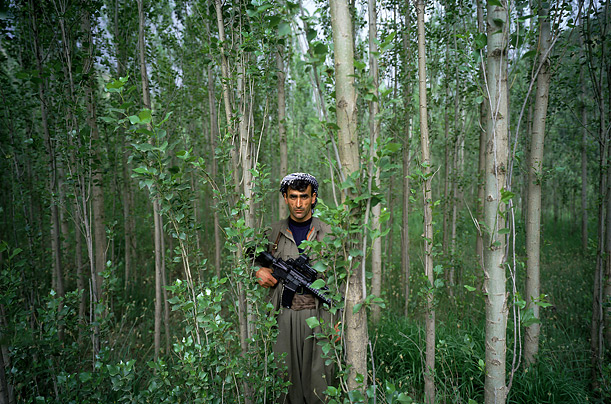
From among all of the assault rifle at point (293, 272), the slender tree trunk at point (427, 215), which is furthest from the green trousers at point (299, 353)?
the slender tree trunk at point (427, 215)

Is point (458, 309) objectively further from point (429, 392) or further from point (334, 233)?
point (334, 233)

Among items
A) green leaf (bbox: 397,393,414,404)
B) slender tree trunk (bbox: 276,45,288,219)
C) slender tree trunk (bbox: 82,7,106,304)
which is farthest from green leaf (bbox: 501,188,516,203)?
slender tree trunk (bbox: 82,7,106,304)

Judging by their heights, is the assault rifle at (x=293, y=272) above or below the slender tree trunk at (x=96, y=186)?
below

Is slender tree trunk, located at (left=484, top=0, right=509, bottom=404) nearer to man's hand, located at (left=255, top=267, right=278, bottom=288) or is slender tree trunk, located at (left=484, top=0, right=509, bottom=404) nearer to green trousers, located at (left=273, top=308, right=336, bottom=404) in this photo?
green trousers, located at (left=273, top=308, right=336, bottom=404)

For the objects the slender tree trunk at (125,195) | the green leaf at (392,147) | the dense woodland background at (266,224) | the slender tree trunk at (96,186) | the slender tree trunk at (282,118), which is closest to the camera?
the green leaf at (392,147)

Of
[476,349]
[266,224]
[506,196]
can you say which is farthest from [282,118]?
[476,349]

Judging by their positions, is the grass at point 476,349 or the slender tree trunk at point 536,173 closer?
the slender tree trunk at point 536,173

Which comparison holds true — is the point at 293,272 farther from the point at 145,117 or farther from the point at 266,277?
the point at 145,117

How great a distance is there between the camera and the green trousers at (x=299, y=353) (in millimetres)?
2297

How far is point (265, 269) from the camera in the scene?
2256 millimetres

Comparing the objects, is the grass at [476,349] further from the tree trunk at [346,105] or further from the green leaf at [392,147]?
the green leaf at [392,147]

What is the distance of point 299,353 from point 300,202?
1.15 m

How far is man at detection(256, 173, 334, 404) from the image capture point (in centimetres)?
227

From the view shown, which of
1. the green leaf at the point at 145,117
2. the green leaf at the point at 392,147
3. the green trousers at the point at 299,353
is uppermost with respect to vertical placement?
the green leaf at the point at 145,117
